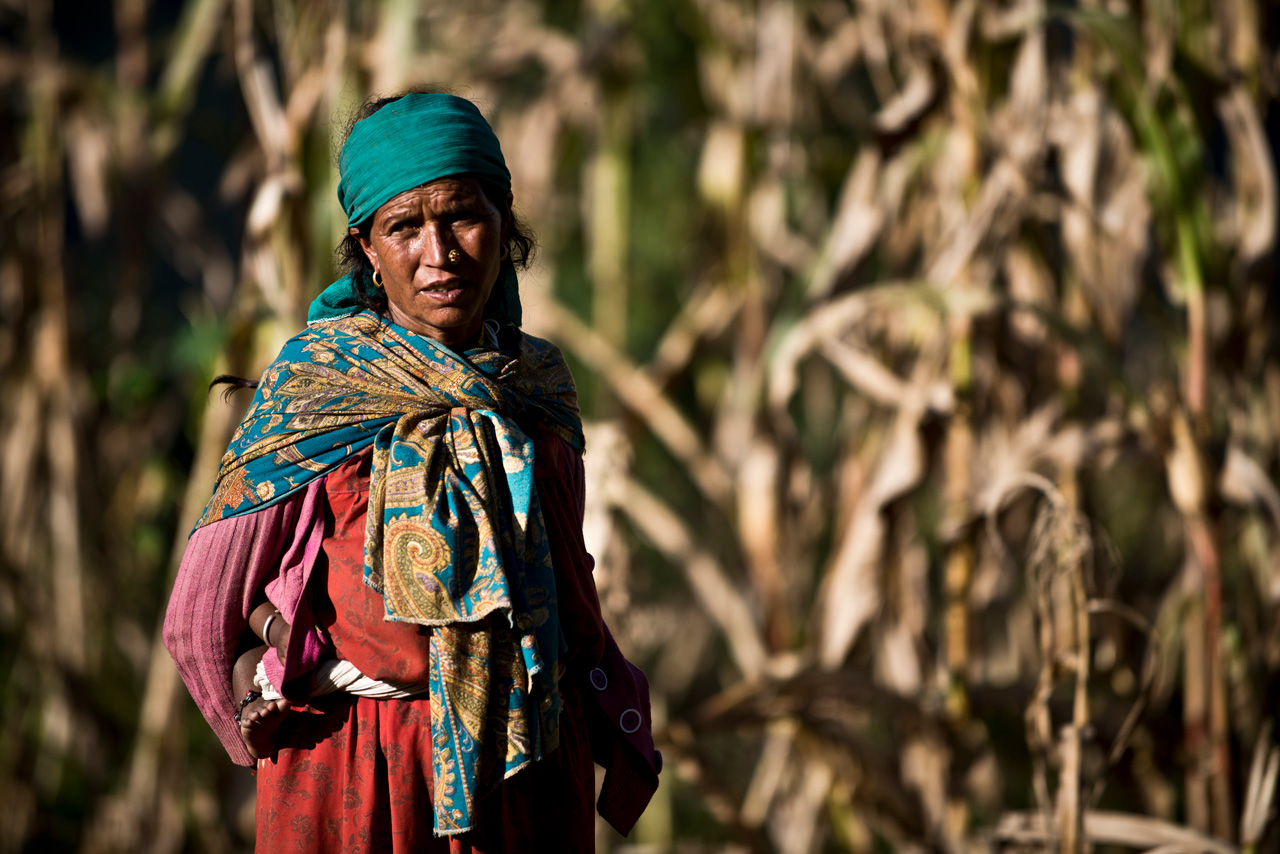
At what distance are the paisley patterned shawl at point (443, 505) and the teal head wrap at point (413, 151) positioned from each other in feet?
0.39

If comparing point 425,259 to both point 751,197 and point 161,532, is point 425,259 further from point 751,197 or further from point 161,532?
point 161,532

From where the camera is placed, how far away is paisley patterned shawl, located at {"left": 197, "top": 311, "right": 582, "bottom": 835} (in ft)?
2.98

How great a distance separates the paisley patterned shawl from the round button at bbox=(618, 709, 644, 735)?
108 millimetres

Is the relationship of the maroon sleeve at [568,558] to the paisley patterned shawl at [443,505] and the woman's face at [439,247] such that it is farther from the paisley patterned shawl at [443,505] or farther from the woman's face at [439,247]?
the woman's face at [439,247]

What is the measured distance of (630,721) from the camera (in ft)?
3.45

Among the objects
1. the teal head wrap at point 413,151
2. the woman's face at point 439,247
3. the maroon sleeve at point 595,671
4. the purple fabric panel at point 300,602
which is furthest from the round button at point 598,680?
the teal head wrap at point 413,151

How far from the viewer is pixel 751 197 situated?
7.00ft

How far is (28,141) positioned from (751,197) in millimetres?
1516

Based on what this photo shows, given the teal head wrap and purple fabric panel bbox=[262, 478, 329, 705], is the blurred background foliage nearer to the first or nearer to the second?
the teal head wrap

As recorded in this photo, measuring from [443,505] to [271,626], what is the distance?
7.3 inches

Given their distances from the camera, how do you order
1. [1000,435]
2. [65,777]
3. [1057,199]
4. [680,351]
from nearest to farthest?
1. [1057,199]
2. [1000,435]
3. [680,351]
4. [65,777]

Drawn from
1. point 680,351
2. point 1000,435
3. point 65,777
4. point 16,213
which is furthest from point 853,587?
point 65,777

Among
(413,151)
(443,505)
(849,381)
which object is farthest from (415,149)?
(849,381)

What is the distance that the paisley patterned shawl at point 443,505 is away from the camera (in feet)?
2.98
